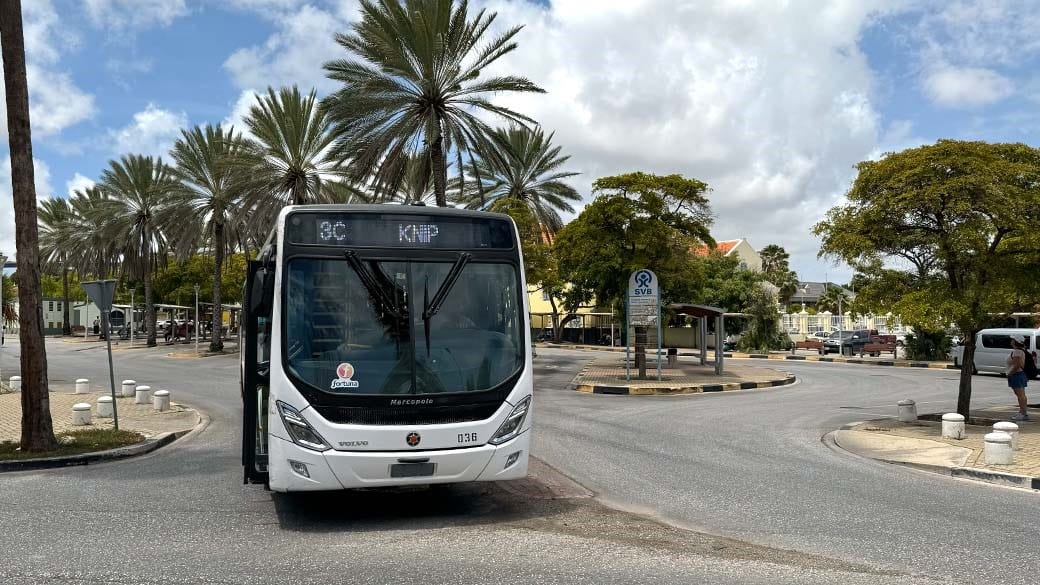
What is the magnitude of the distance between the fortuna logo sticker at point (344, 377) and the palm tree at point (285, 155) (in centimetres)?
2569

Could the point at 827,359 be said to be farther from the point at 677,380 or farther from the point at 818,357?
the point at 677,380

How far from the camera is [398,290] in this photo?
23.0ft

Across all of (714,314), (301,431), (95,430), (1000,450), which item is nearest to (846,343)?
(714,314)

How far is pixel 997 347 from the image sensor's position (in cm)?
2741

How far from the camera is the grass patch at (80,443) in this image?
10422mm

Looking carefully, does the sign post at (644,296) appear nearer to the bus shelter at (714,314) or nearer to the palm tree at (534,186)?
the bus shelter at (714,314)

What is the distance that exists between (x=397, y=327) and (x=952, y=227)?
32.7 feet

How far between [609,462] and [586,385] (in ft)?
38.5

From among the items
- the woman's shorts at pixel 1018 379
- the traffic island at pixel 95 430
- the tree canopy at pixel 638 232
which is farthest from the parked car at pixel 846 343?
the traffic island at pixel 95 430

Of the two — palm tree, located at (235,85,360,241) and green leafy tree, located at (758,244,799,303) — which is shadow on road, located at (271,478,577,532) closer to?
palm tree, located at (235,85,360,241)

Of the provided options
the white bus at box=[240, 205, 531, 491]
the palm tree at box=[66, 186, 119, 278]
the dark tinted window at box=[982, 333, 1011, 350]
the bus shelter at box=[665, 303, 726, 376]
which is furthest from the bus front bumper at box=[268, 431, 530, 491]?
the palm tree at box=[66, 186, 119, 278]

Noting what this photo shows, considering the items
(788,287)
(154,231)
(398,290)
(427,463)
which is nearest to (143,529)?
(427,463)

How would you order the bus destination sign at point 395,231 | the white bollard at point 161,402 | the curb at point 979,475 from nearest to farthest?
the bus destination sign at point 395,231 < the curb at point 979,475 < the white bollard at point 161,402

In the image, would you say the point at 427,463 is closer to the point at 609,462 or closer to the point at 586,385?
the point at 609,462
